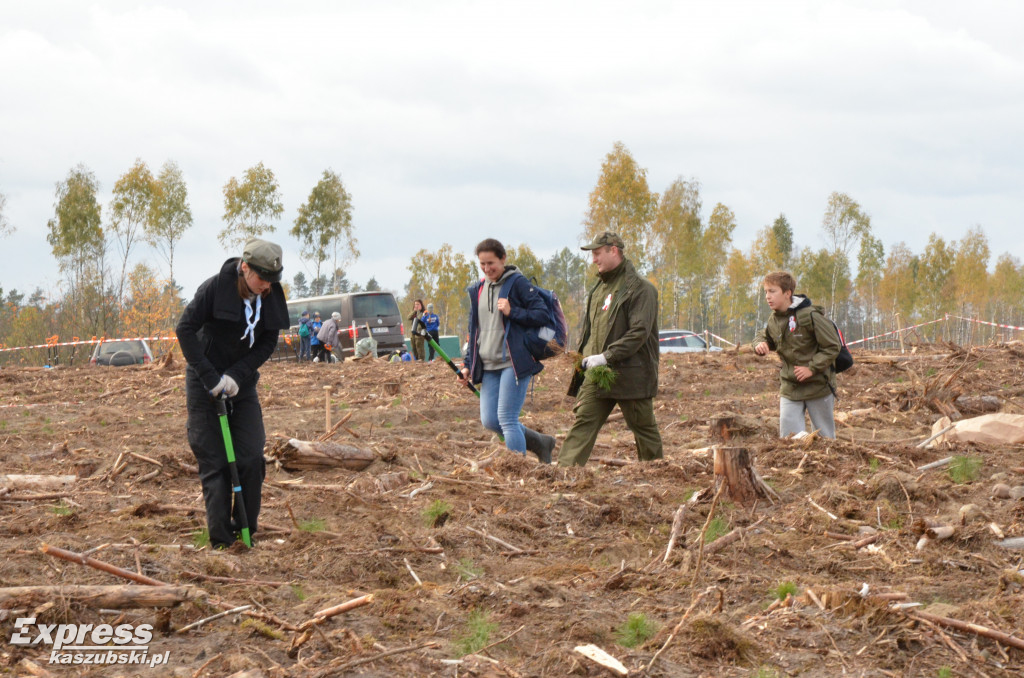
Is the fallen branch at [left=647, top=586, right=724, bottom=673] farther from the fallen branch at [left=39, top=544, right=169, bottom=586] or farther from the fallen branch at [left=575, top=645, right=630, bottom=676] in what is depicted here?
the fallen branch at [left=39, top=544, right=169, bottom=586]

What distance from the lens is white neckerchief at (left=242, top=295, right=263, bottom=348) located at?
5438mm

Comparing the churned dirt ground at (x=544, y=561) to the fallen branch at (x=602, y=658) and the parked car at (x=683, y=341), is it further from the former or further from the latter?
the parked car at (x=683, y=341)

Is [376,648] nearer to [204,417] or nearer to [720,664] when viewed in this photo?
[720,664]

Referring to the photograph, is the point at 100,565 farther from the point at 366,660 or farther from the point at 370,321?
the point at 370,321

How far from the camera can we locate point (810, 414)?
8078 mm

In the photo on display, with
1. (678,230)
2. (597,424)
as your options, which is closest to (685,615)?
(597,424)

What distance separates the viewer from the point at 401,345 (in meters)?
30.3

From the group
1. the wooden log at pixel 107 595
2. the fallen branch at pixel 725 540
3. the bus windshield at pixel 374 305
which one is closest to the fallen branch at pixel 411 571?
the wooden log at pixel 107 595

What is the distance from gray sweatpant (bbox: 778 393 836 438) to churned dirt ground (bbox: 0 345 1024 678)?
222 millimetres

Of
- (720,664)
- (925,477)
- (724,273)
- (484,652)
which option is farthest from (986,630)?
(724,273)

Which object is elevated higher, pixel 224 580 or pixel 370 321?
pixel 370 321

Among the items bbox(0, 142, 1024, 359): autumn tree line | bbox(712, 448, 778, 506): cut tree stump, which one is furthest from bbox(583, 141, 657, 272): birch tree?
bbox(712, 448, 778, 506): cut tree stump

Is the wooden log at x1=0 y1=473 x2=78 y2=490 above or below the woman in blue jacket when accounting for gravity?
below

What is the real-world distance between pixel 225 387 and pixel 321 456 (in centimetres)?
310
